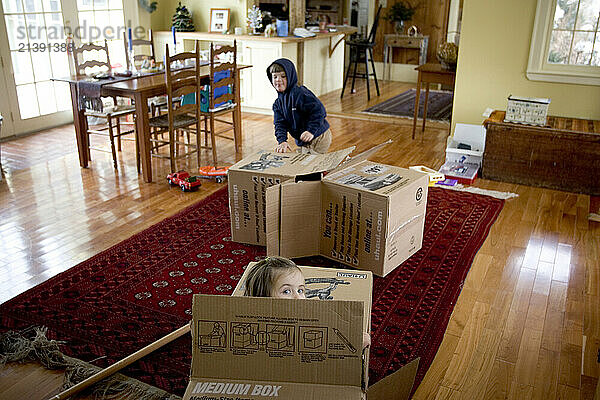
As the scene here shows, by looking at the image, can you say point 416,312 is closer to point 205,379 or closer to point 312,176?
point 312,176

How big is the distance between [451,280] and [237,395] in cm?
191

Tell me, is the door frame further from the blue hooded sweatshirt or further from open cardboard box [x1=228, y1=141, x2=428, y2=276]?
open cardboard box [x1=228, y1=141, x2=428, y2=276]

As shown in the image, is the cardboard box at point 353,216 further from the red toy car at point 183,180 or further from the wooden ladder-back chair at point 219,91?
the wooden ladder-back chair at point 219,91

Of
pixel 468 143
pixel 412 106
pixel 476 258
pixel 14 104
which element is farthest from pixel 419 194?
pixel 14 104

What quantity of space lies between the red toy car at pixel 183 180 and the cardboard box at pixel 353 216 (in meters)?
1.41

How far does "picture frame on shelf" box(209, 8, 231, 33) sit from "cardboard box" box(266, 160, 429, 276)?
424cm

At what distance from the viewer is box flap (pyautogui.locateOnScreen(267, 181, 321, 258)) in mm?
2955

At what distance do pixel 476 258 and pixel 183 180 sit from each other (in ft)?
7.31

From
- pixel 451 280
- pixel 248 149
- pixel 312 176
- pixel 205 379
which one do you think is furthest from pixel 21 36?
pixel 205 379

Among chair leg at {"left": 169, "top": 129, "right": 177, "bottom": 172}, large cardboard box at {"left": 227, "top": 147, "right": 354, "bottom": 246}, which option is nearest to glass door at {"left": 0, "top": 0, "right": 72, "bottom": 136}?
chair leg at {"left": 169, "top": 129, "right": 177, "bottom": 172}

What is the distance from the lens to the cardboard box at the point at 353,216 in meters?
2.88

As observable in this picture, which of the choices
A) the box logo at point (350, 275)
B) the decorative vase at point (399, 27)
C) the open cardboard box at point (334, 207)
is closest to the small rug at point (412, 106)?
the decorative vase at point (399, 27)

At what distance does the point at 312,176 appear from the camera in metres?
3.06

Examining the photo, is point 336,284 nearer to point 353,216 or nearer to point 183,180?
point 353,216
